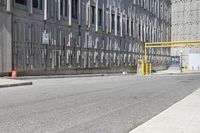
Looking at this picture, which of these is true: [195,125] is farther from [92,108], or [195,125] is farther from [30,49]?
[30,49]

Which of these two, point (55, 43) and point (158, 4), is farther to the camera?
point (158, 4)

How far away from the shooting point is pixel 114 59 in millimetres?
53531

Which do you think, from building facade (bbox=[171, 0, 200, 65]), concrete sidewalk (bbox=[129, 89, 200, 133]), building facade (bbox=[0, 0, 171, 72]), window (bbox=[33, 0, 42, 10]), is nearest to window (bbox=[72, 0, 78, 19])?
building facade (bbox=[0, 0, 171, 72])

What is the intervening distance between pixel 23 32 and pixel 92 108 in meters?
21.6

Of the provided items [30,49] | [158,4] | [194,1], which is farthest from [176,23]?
[30,49]

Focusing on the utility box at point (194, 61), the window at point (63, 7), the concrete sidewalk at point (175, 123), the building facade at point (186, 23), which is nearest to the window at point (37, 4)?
the window at point (63, 7)

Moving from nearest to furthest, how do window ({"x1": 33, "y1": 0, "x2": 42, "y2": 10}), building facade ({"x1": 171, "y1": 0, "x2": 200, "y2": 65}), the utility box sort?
window ({"x1": 33, "y1": 0, "x2": 42, "y2": 10}) < the utility box < building facade ({"x1": 171, "y1": 0, "x2": 200, "y2": 65})

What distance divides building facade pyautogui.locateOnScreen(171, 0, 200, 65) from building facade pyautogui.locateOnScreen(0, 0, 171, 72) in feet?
76.9

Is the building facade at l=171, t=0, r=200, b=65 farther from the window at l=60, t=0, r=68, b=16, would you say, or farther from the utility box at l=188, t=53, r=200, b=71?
the window at l=60, t=0, r=68, b=16

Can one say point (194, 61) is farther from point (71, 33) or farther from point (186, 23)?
point (71, 33)

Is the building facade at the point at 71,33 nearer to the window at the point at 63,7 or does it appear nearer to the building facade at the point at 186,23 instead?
the window at the point at 63,7

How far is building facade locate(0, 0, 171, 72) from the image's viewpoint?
102ft

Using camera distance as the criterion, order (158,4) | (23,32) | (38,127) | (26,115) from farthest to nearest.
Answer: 1. (158,4)
2. (23,32)
3. (26,115)
4. (38,127)

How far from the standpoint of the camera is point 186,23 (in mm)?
92125
